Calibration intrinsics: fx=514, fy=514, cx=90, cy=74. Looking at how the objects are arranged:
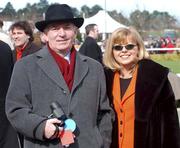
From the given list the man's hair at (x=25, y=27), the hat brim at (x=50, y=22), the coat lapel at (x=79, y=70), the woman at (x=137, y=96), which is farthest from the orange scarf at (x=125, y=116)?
the man's hair at (x=25, y=27)

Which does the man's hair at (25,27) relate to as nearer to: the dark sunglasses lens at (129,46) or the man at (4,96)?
the man at (4,96)

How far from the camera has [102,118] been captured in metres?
3.59

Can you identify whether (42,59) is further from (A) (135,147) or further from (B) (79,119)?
(A) (135,147)

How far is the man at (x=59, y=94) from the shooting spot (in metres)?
3.28

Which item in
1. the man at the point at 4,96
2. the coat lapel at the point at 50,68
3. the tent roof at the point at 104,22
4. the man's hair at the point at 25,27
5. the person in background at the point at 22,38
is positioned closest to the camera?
the coat lapel at the point at 50,68

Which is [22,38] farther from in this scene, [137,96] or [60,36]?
[60,36]

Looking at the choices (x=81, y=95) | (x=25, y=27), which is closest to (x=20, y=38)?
(x=25, y=27)

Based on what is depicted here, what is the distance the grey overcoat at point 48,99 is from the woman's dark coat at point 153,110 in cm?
53

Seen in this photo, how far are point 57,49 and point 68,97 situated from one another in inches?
13.4

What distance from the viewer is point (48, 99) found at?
335cm

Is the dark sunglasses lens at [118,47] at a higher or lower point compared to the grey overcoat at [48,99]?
higher

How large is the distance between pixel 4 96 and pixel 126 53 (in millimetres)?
1023

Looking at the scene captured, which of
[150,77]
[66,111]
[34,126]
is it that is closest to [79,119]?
[66,111]

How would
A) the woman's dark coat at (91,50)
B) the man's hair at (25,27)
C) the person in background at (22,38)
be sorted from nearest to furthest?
the person in background at (22,38) < the man's hair at (25,27) < the woman's dark coat at (91,50)
